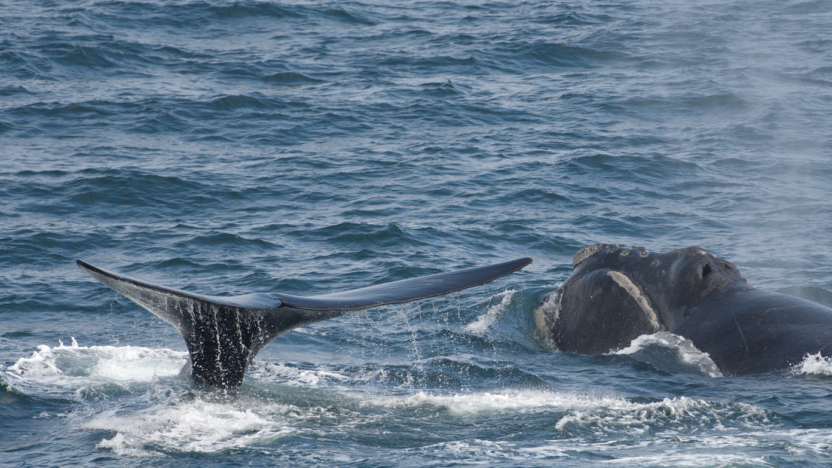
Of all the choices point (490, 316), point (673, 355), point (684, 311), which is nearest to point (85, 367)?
point (490, 316)

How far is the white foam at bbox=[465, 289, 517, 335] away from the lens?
1123cm

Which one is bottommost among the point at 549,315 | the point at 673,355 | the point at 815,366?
the point at 549,315

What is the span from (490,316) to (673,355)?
11.5ft

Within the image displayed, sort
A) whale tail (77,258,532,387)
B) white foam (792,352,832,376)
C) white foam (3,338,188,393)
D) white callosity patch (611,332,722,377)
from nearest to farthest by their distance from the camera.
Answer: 1. whale tail (77,258,532,387)
2. white foam (792,352,832,376)
3. white callosity patch (611,332,722,377)
4. white foam (3,338,188,393)

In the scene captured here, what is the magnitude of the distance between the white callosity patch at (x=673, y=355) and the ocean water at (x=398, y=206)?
3 cm

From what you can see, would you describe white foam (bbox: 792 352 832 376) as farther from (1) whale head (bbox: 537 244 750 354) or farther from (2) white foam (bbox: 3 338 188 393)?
(2) white foam (bbox: 3 338 188 393)

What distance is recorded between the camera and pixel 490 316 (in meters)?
11.7

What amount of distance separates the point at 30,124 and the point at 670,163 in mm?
14123

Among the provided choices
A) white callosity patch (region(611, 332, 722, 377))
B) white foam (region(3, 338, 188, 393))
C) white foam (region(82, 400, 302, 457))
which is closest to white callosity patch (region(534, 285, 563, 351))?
white callosity patch (region(611, 332, 722, 377))

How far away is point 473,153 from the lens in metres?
19.3

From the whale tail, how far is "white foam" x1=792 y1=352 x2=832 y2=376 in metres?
2.82

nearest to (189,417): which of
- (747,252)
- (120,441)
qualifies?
(120,441)

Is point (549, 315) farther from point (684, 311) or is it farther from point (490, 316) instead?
point (490, 316)

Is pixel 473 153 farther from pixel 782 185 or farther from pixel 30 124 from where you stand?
pixel 30 124
